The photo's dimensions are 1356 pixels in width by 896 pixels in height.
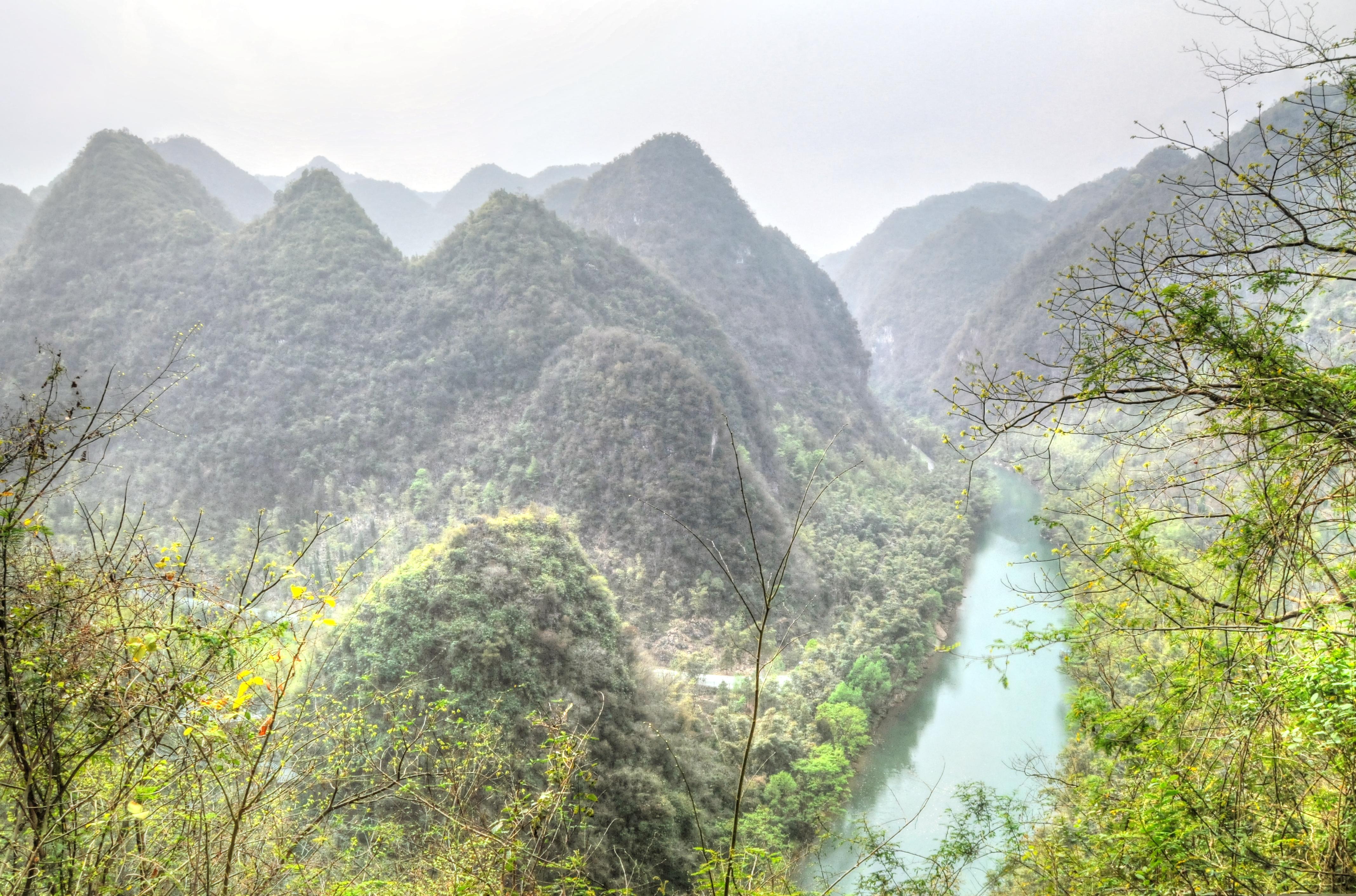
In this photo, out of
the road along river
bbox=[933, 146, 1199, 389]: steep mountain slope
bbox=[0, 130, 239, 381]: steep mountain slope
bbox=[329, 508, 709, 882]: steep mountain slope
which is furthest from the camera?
bbox=[933, 146, 1199, 389]: steep mountain slope

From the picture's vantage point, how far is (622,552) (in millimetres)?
15109

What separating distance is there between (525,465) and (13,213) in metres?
41.3

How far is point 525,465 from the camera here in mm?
17641

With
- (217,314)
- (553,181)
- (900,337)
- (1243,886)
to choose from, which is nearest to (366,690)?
(1243,886)

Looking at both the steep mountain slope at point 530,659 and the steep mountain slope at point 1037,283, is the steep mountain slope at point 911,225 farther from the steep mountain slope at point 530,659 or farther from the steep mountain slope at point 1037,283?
the steep mountain slope at point 530,659

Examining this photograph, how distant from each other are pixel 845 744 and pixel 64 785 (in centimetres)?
1117

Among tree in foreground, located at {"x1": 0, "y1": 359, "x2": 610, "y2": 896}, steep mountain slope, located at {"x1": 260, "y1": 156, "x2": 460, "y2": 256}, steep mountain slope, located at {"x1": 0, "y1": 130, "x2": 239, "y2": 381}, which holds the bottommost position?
tree in foreground, located at {"x1": 0, "y1": 359, "x2": 610, "y2": 896}

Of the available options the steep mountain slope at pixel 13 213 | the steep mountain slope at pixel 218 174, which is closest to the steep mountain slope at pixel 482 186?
the steep mountain slope at pixel 218 174

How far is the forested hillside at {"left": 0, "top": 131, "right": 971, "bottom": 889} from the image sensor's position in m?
7.91

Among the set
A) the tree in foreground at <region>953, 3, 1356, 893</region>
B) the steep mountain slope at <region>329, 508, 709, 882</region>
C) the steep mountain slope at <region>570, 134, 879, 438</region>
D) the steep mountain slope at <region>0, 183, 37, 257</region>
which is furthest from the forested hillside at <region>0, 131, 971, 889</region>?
the steep mountain slope at <region>0, 183, 37, 257</region>

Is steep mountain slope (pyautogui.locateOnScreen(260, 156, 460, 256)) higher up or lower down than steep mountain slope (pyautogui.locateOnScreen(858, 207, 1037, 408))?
higher up

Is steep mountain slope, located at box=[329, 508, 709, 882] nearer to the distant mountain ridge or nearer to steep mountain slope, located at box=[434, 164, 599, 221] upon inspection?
the distant mountain ridge

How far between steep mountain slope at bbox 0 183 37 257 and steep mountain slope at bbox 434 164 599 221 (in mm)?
32086

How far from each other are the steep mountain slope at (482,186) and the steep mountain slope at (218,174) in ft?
54.8
